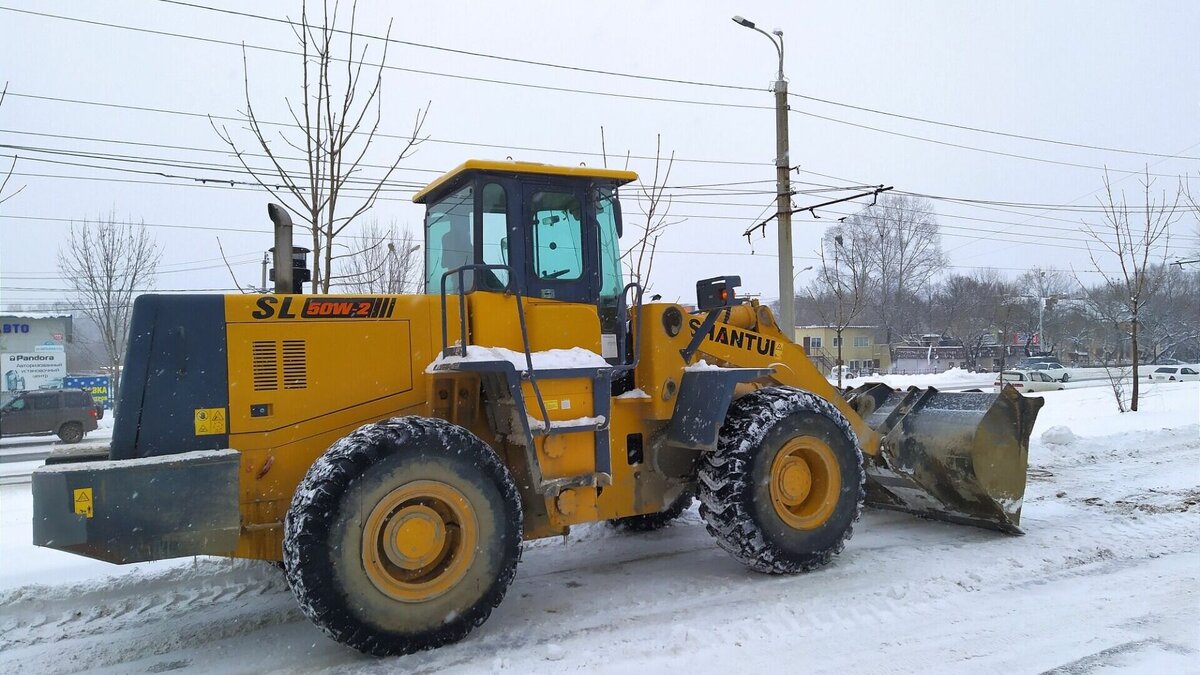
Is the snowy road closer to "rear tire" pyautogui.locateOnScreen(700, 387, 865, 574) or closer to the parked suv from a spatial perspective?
"rear tire" pyautogui.locateOnScreen(700, 387, 865, 574)

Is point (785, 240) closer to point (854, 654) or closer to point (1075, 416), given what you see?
point (1075, 416)

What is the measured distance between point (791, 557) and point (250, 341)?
3765mm

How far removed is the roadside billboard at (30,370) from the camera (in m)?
30.2

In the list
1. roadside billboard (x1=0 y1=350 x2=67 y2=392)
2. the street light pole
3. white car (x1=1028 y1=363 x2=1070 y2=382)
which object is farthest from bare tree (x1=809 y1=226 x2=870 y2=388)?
roadside billboard (x1=0 y1=350 x2=67 y2=392)

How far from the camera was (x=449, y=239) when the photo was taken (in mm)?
5586

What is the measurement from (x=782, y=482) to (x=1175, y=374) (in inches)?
1608

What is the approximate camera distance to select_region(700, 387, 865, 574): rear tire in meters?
5.47

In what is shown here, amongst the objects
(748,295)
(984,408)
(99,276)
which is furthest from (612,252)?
(99,276)

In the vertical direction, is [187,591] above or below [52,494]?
below

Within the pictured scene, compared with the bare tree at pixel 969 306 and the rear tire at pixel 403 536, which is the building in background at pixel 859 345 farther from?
the rear tire at pixel 403 536

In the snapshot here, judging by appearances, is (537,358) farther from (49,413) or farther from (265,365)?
(49,413)

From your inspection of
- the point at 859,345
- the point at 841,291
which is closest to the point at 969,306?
the point at 859,345

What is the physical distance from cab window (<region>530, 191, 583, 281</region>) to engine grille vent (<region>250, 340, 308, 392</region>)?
5.08 feet

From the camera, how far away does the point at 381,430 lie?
171 inches
